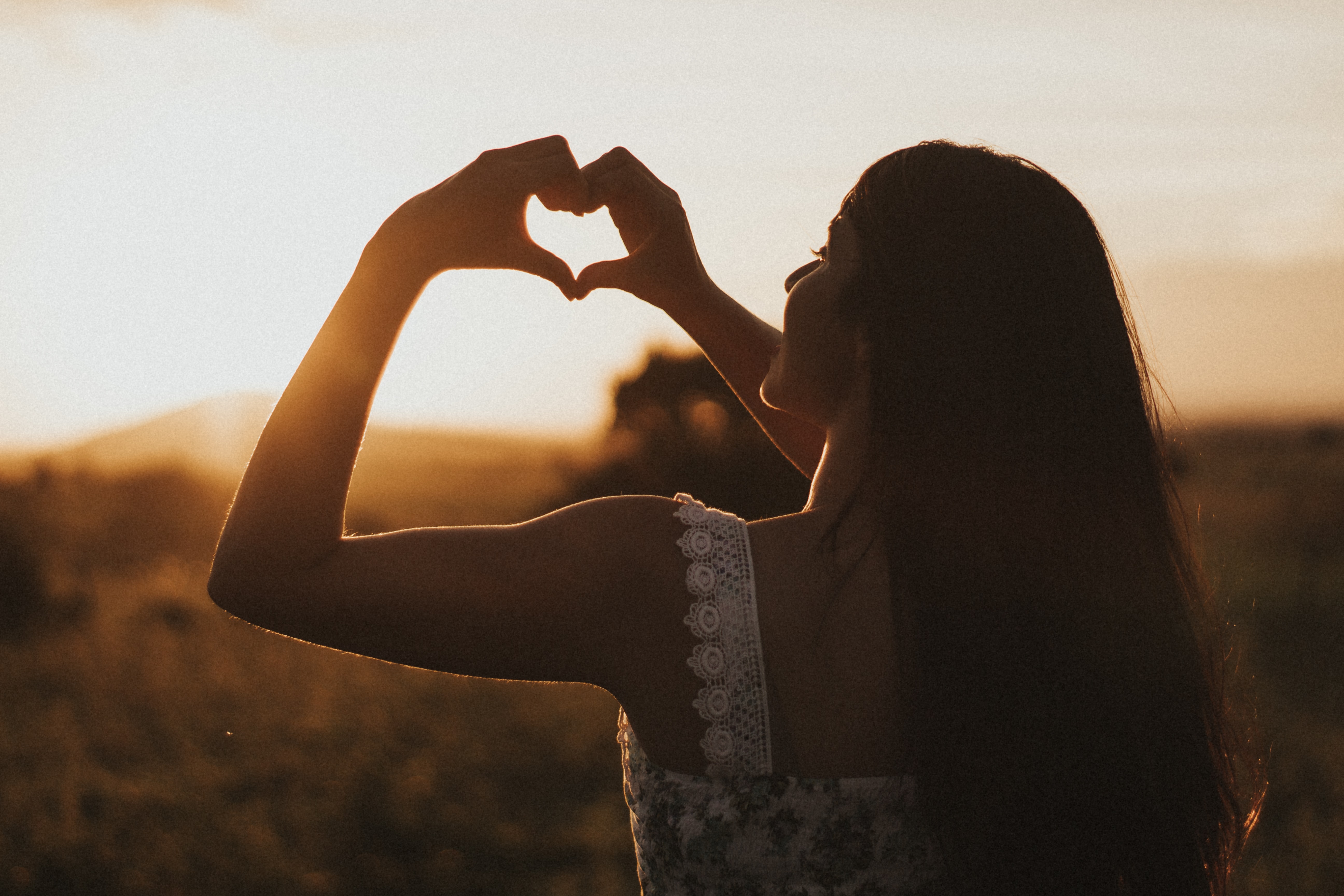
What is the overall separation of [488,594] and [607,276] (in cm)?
95

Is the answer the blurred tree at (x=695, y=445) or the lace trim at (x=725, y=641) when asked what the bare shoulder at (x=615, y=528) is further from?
the blurred tree at (x=695, y=445)

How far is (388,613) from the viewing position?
50.8 inches

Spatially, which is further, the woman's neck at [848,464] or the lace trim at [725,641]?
the woman's neck at [848,464]

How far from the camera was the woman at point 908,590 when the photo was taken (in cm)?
142

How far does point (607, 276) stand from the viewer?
2.06 m

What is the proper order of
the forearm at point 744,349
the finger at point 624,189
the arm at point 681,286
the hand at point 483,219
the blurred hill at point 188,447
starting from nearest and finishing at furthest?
1. the hand at point 483,219
2. the finger at point 624,189
3. the arm at point 681,286
4. the forearm at point 744,349
5. the blurred hill at point 188,447

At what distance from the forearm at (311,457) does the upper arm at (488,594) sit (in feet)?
0.09

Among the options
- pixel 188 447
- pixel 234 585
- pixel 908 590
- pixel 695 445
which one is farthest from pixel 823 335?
pixel 188 447

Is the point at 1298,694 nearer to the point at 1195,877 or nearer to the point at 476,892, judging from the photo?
the point at 476,892

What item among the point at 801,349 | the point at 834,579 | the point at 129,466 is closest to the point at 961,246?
the point at 801,349

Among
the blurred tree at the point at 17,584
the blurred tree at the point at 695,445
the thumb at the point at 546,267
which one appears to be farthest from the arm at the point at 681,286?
the blurred tree at the point at 17,584

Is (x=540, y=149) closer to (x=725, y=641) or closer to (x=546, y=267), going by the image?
(x=546, y=267)

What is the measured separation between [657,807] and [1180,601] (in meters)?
0.97

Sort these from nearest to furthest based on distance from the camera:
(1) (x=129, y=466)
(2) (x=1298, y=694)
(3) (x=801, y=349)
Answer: (3) (x=801, y=349) → (2) (x=1298, y=694) → (1) (x=129, y=466)
